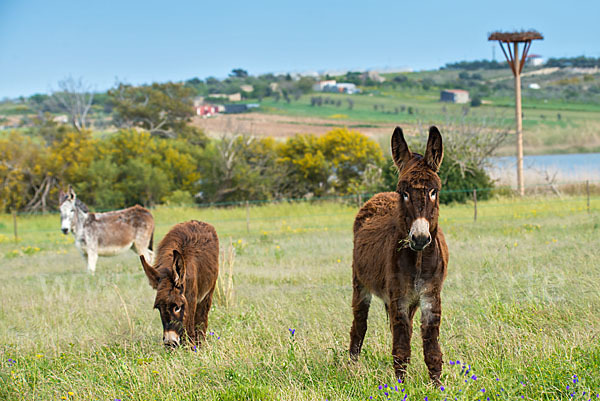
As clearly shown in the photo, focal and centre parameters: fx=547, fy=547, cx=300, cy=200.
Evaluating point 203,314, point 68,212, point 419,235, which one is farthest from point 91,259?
point 419,235

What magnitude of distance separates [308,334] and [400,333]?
2102 millimetres

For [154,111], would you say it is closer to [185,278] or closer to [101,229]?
[101,229]

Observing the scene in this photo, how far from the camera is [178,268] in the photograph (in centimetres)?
555

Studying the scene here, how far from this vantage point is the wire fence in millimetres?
18047

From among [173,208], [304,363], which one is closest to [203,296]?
[304,363]

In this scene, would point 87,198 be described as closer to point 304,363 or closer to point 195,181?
point 195,181

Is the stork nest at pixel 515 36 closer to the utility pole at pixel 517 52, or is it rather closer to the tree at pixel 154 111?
the utility pole at pixel 517 52

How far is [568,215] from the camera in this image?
16.6m

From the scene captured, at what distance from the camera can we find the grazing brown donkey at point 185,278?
5340mm

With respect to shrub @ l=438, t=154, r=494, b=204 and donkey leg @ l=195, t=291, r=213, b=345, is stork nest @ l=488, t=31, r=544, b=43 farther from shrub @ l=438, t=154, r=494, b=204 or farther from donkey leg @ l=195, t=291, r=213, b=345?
donkey leg @ l=195, t=291, r=213, b=345

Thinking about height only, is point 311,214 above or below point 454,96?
below

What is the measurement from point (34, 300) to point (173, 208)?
555 inches

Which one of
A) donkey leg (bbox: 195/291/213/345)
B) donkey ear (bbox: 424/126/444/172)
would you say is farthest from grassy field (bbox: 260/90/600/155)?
donkey ear (bbox: 424/126/444/172)

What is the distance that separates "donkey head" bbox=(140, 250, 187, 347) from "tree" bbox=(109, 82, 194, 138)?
102 ft
